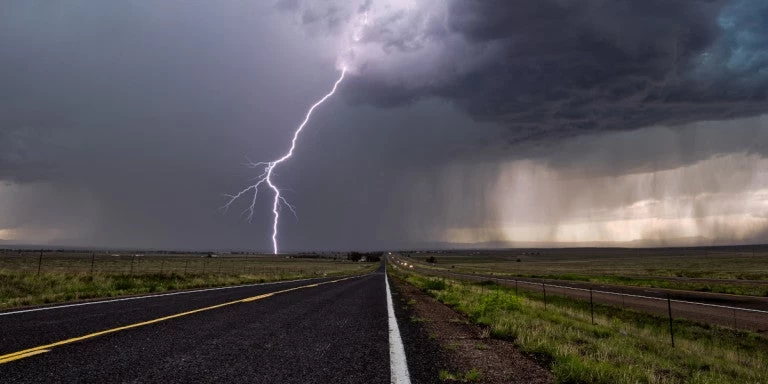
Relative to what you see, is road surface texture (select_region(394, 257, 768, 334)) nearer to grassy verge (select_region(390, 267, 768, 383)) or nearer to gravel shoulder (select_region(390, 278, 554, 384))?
grassy verge (select_region(390, 267, 768, 383))

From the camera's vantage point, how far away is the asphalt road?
4.42 m

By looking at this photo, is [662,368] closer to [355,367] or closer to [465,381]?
[465,381]

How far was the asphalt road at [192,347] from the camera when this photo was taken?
4.42 m

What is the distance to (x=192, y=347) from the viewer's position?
227 inches

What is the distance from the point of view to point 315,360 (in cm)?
534

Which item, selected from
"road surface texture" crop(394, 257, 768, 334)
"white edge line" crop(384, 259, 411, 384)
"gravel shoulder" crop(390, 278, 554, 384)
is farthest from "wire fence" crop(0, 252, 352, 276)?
"road surface texture" crop(394, 257, 768, 334)

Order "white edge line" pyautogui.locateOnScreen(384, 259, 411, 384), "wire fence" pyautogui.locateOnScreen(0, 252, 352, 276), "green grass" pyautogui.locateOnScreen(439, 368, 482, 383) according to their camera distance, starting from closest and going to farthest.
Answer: "white edge line" pyautogui.locateOnScreen(384, 259, 411, 384), "green grass" pyautogui.locateOnScreen(439, 368, 482, 383), "wire fence" pyautogui.locateOnScreen(0, 252, 352, 276)

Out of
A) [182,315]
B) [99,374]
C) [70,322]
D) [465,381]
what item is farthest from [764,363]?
[70,322]

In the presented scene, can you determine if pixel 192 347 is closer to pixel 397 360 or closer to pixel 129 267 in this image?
pixel 397 360

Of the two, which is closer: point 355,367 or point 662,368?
point 355,367

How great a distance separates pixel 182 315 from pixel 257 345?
3.69 meters

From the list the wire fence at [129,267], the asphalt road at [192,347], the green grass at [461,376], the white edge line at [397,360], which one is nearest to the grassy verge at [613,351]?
the green grass at [461,376]

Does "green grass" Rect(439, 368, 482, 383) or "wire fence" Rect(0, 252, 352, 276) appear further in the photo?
"wire fence" Rect(0, 252, 352, 276)

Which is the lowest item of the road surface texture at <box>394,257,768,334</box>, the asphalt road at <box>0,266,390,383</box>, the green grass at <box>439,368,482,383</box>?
the road surface texture at <box>394,257,768,334</box>
